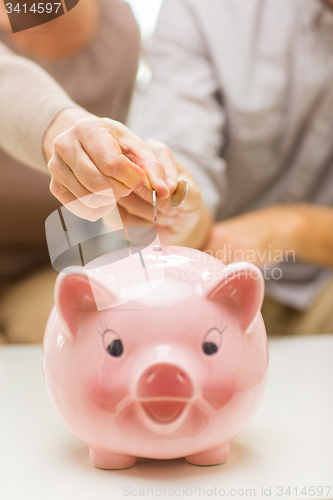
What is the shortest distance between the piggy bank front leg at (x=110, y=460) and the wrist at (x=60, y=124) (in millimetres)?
247

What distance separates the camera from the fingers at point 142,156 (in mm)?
340

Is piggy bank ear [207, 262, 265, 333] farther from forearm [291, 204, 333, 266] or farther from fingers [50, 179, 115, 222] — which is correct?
forearm [291, 204, 333, 266]

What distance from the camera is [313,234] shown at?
2.94 feet

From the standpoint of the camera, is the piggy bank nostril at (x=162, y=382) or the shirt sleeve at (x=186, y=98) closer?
the piggy bank nostril at (x=162, y=382)

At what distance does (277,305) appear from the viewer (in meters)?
0.94

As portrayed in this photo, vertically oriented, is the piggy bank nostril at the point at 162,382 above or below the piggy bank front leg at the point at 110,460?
above

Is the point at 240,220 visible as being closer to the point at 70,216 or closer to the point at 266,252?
the point at 266,252

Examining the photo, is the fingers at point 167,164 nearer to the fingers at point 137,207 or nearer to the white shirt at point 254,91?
the fingers at point 137,207

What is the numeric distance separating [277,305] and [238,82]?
457 millimetres

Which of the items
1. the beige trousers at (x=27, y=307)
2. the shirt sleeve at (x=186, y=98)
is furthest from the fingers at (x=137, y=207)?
the shirt sleeve at (x=186, y=98)

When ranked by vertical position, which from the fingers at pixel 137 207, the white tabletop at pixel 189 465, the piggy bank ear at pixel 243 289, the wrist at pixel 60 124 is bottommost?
the white tabletop at pixel 189 465

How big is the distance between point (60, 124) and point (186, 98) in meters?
0.56

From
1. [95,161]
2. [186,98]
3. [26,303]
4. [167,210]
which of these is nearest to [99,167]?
[95,161]

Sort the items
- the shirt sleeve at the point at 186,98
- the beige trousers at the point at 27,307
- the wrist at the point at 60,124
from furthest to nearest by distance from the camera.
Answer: the shirt sleeve at the point at 186,98, the beige trousers at the point at 27,307, the wrist at the point at 60,124
